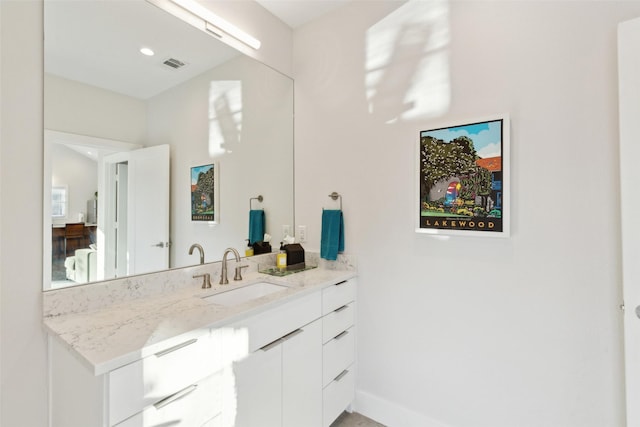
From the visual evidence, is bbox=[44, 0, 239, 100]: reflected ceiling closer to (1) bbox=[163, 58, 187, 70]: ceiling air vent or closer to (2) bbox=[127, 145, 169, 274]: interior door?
(1) bbox=[163, 58, 187, 70]: ceiling air vent

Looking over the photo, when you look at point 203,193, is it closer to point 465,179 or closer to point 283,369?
point 283,369

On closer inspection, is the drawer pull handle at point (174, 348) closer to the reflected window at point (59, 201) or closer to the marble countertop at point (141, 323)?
the marble countertop at point (141, 323)

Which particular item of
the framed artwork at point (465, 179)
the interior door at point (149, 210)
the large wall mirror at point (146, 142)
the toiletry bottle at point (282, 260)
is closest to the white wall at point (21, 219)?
the large wall mirror at point (146, 142)

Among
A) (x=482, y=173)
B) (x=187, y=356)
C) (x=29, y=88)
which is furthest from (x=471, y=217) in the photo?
(x=29, y=88)

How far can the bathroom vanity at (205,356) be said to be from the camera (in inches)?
37.0

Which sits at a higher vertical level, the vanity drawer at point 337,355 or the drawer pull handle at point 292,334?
the drawer pull handle at point 292,334

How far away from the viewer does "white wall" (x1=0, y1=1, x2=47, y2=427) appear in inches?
43.8

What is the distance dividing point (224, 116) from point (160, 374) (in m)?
1.55

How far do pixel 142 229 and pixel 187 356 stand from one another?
31.7 inches

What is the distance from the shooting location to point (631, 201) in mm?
1172

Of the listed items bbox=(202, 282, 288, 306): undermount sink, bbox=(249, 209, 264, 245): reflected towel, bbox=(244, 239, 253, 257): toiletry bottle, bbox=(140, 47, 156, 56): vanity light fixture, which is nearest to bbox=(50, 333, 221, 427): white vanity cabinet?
bbox=(202, 282, 288, 306): undermount sink

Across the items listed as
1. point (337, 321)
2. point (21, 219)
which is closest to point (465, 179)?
point (337, 321)

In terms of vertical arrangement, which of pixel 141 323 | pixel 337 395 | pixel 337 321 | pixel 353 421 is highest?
pixel 141 323

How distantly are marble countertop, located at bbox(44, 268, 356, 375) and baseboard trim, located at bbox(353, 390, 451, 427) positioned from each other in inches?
36.2
